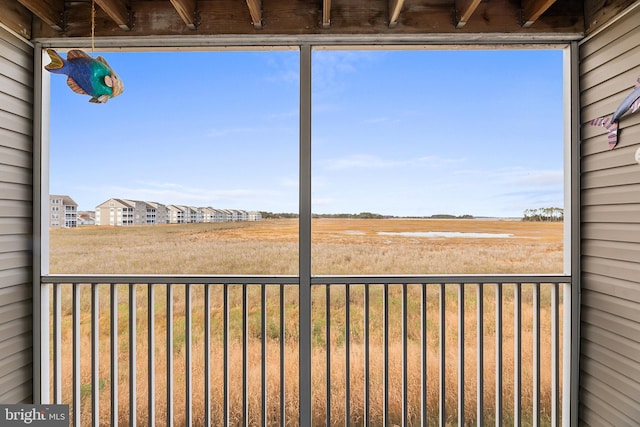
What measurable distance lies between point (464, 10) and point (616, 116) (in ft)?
3.02

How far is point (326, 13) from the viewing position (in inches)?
72.6

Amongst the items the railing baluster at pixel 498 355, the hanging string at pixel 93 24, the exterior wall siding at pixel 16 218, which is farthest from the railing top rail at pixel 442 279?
the hanging string at pixel 93 24

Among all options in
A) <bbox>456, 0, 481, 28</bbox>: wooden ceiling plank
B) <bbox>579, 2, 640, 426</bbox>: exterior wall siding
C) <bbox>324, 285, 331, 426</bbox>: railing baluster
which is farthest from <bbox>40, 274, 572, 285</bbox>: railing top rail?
<bbox>456, 0, 481, 28</bbox>: wooden ceiling plank

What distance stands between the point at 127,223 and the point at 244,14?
1.43 m

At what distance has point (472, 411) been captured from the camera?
81.3 inches

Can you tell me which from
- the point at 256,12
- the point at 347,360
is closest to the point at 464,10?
the point at 256,12

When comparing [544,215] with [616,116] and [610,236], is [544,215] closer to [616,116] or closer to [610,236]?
[610,236]

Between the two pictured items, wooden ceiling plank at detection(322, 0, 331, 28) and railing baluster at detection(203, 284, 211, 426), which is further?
railing baluster at detection(203, 284, 211, 426)

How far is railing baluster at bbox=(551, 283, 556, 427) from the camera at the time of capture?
200cm

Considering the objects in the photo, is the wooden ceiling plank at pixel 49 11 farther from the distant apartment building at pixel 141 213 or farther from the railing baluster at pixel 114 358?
the railing baluster at pixel 114 358

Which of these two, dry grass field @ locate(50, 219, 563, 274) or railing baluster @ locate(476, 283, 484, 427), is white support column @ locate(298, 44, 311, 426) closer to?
dry grass field @ locate(50, 219, 563, 274)

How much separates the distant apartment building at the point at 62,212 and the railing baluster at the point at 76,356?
395 mm

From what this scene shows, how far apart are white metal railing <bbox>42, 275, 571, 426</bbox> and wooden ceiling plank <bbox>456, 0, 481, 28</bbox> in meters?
1.41

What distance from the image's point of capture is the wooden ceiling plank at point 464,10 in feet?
5.76
